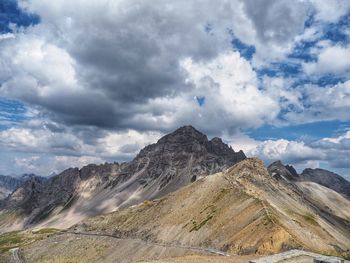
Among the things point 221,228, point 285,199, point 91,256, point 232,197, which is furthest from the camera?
point 285,199

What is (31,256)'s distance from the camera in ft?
571

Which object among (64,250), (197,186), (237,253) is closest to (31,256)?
(64,250)

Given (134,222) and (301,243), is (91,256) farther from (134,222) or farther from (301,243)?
(301,243)

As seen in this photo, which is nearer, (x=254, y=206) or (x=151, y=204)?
(x=254, y=206)

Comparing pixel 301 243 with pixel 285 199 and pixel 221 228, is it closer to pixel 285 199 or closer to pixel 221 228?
pixel 221 228

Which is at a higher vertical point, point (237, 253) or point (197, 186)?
point (197, 186)

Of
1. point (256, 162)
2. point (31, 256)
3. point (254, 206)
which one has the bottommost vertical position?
point (31, 256)

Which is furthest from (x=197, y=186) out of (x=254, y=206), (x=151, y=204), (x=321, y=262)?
(x=321, y=262)

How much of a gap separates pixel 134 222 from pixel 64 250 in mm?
28511

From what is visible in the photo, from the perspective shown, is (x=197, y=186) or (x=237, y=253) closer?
(x=237, y=253)

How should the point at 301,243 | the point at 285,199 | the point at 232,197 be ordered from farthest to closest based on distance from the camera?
the point at 285,199 → the point at 232,197 → the point at 301,243

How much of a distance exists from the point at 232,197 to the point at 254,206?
50.1 ft

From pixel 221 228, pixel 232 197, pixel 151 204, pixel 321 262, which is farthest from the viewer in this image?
pixel 151 204

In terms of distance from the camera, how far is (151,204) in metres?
167
